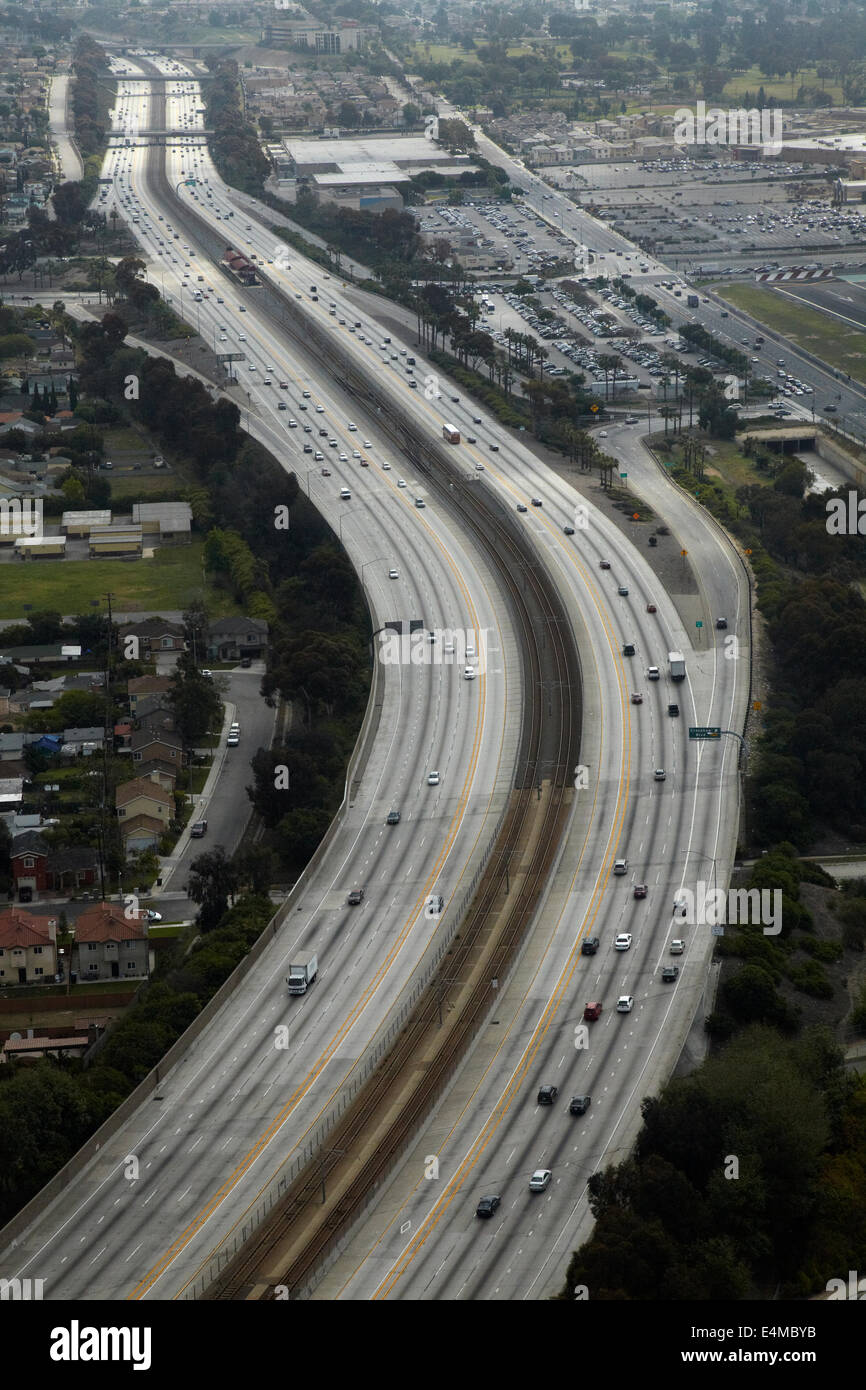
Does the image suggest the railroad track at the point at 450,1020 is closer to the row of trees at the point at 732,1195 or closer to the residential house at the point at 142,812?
the row of trees at the point at 732,1195

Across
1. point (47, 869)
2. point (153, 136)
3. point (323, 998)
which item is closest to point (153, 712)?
point (47, 869)

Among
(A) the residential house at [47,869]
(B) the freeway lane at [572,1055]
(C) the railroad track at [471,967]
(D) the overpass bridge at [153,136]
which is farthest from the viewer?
(D) the overpass bridge at [153,136]

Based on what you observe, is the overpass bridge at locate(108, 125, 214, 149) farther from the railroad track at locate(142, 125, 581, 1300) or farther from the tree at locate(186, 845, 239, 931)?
the tree at locate(186, 845, 239, 931)

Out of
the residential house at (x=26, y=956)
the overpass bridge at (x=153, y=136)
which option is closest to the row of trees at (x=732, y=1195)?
the residential house at (x=26, y=956)

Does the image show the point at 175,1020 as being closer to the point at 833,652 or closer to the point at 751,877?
the point at 751,877

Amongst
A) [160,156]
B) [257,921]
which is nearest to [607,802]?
[257,921]
